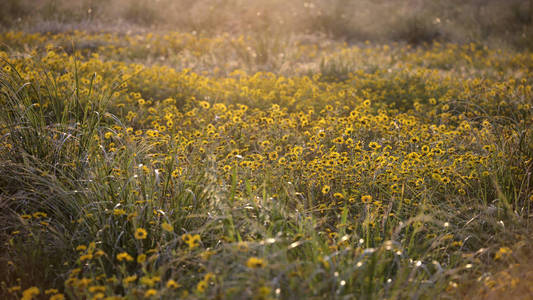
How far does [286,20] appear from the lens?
16609 millimetres

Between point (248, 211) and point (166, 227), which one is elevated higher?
point (166, 227)

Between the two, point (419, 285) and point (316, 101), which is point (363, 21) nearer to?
point (316, 101)

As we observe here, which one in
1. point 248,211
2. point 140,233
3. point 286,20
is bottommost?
point 248,211

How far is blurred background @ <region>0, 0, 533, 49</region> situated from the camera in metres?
12.5

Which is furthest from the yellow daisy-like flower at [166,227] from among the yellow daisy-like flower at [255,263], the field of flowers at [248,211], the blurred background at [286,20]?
the blurred background at [286,20]

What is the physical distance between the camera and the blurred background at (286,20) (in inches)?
492

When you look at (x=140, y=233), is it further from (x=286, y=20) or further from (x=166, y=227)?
(x=286, y=20)

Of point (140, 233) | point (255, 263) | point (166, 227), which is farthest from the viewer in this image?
point (140, 233)

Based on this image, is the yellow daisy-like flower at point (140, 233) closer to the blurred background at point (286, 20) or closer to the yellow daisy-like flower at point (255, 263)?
the yellow daisy-like flower at point (255, 263)

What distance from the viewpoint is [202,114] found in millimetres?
5164

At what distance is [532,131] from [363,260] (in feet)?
8.32

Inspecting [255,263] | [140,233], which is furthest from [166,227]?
[255,263]

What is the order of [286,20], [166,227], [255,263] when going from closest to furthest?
[255,263]
[166,227]
[286,20]

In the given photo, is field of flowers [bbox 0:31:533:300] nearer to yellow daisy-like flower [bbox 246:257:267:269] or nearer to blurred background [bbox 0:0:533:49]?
yellow daisy-like flower [bbox 246:257:267:269]
